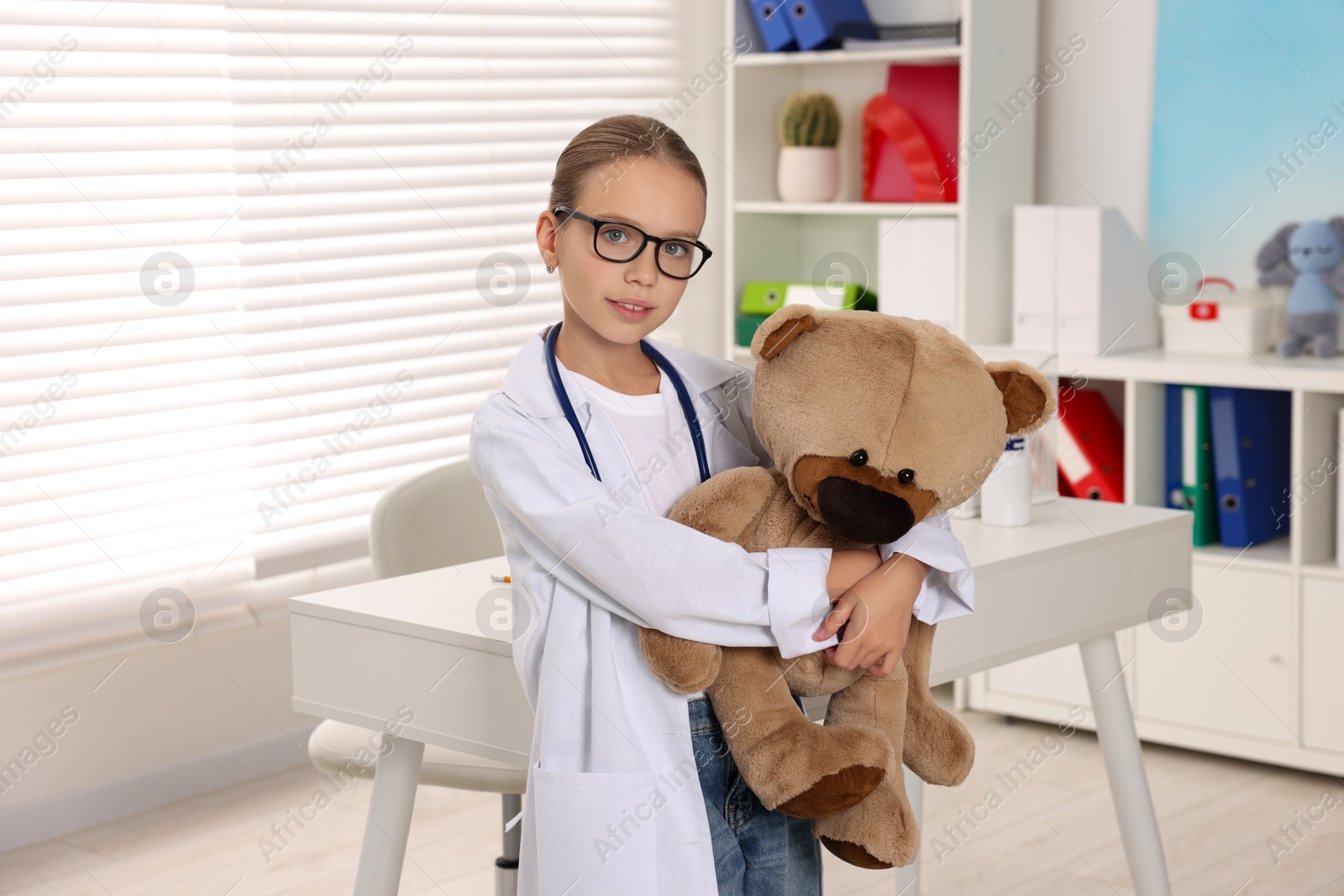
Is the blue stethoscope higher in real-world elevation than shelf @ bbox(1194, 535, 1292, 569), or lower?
higher

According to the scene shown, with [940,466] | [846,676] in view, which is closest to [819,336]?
[940,466]

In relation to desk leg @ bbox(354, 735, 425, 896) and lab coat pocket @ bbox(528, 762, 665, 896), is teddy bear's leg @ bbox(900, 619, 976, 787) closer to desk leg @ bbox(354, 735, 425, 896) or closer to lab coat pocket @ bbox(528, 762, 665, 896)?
lab coat pocket @ bbox(528, 762, 665, 896)

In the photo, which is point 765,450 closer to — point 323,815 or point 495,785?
point 495,785

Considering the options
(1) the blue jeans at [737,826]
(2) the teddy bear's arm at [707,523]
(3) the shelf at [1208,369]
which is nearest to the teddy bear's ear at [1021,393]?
(2) the teddy bear's arm at [707,523]

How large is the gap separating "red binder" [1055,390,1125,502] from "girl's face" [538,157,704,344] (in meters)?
1.88

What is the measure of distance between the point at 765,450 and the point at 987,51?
78.3 inches

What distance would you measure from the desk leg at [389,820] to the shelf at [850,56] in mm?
2059

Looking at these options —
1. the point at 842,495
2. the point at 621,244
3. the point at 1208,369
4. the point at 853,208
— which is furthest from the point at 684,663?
the point at 853,208

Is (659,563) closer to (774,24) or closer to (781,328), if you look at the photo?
(781,328)

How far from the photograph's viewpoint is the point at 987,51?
3.02m

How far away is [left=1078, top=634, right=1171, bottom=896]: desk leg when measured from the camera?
6.15ft

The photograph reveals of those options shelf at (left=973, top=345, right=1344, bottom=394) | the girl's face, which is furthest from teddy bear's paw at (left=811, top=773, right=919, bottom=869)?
shelf at (left=973, top=345, right=1344, bottom=394)

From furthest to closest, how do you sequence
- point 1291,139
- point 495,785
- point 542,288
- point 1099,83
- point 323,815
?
1. point 542,288
2. point 1099,83
3. point 1291,139
4. point 323,815
5. point 495,785

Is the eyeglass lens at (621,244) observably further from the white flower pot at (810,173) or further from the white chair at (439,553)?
the white flower pot at (810,173)
